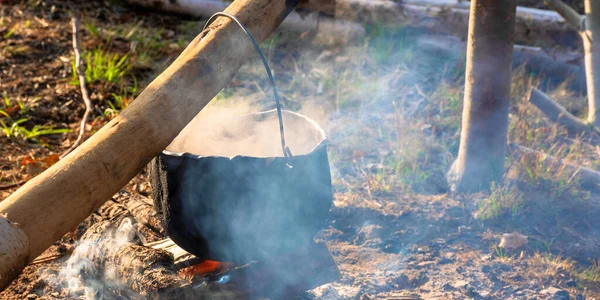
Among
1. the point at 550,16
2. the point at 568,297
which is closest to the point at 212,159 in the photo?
the point at 568,297

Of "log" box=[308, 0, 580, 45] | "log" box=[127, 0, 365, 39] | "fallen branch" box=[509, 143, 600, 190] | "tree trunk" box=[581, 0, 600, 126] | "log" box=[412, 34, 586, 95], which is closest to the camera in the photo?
"fallen branch" box=[509, 143, 600, 190]

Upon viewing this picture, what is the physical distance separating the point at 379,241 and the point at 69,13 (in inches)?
174

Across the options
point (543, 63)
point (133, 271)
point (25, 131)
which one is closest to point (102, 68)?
point (25, 131)

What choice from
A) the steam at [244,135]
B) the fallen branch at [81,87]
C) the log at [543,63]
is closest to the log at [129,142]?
the steam at [244,135]

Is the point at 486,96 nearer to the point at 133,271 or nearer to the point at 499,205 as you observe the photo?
the point at 499,205

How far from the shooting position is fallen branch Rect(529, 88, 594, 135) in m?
3.85

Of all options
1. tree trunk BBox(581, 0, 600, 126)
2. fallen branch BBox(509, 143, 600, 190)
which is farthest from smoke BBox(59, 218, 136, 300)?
tree trunk BBox(581, 0, 600, 126)

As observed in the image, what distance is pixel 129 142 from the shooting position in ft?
7.25

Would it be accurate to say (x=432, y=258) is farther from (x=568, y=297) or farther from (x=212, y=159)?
(x=212, y=159)

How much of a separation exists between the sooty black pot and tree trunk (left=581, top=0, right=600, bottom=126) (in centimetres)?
215

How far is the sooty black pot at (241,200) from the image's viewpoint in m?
2.26

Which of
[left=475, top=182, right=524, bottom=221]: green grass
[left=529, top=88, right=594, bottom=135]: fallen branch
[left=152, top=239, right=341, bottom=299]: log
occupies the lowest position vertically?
[left=475, top=182, right=524, bottom=221]: green grass

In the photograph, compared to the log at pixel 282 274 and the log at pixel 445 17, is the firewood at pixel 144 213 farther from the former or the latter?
the log at pixel 445 17

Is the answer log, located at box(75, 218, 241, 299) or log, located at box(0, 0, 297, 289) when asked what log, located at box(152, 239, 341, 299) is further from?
log, located at box(0, 0, 297, 289)
